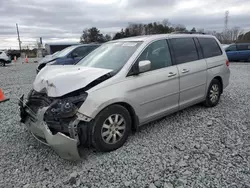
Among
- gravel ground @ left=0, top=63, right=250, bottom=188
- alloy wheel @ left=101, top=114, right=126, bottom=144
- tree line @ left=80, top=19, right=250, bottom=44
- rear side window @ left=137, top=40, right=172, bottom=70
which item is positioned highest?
tree line @ left=80, top=19, right=250, bottom=44

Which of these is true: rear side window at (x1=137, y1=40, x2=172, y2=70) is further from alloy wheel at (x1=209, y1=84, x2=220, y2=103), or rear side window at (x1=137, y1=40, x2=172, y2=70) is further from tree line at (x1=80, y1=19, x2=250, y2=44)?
tree line at (x1=80, y1=19, x2=250, y2=44)

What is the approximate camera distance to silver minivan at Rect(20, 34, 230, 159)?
8.86 ft

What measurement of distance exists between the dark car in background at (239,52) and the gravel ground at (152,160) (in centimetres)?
1327

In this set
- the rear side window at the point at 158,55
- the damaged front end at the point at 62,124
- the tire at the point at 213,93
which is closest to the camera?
the damaged front end at the point at 62,124

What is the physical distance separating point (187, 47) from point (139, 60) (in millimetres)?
1403

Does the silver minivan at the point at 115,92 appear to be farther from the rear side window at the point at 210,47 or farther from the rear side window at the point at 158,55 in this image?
the rear side window at the point at 210,47

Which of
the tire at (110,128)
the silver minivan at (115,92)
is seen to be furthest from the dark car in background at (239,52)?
the tire at (110,128)

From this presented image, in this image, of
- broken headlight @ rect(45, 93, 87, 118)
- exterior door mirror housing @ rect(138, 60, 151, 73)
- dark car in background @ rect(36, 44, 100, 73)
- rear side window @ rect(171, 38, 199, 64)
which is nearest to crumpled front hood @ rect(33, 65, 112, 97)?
broken headlight @ rect(45, 93, 87, 118)

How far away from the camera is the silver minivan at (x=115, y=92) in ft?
8.86

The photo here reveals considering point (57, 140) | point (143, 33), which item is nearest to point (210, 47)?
point (57, 140)

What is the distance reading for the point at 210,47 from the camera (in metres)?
4.67

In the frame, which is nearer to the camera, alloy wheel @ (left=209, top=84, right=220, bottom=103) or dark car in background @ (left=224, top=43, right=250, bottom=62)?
alloy wheel @ (left=209, top=84, right=220, bottom=103)

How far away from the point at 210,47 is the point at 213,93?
1059mm

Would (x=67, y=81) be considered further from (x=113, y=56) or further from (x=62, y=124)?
(x=113, y=56)
